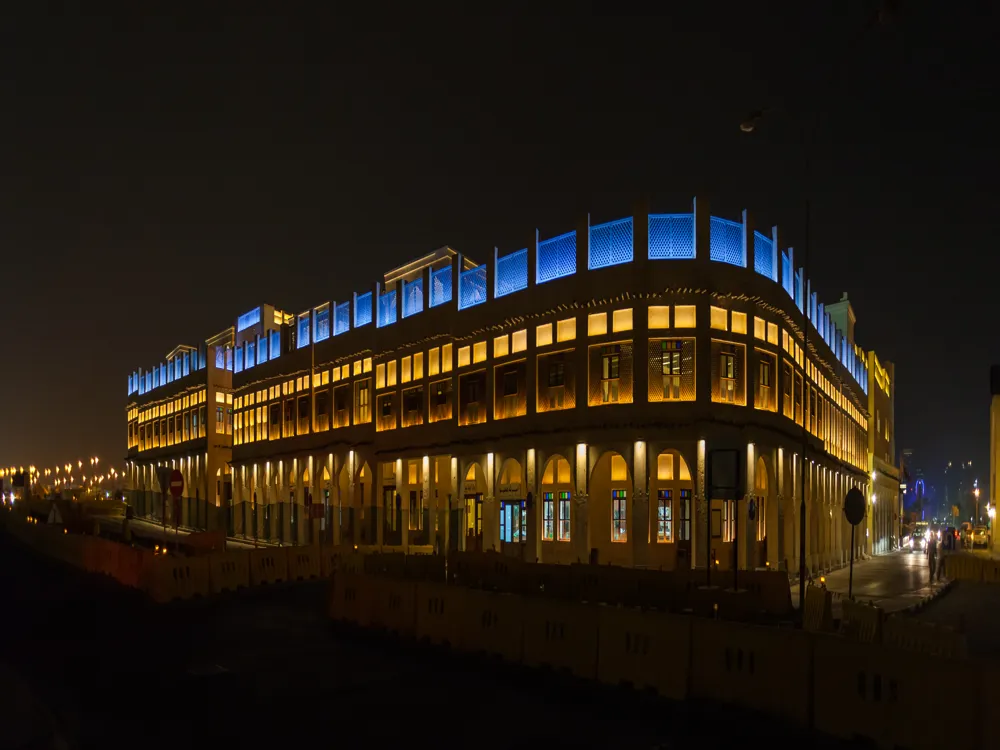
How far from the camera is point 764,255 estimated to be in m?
35.6

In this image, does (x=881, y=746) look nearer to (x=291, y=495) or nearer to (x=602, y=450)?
(x=602, y=450)

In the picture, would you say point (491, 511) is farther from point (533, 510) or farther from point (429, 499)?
point (429, 499)

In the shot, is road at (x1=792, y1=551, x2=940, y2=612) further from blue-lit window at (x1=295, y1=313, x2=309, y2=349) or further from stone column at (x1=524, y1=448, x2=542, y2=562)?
blue-lit window at (x1=295, y1=313, x2=309, y2=349)

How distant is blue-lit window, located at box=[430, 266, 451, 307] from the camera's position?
1826 inches

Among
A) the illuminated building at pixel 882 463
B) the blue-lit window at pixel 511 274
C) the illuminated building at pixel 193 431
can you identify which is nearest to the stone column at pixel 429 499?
the blue-lit window at pixel 511 274

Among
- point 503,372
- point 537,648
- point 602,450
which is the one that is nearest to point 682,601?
point 537,648

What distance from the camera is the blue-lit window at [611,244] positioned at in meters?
34.5

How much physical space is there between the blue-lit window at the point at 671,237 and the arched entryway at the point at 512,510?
37.7ft

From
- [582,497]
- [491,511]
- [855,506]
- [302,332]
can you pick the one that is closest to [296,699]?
[855,506]

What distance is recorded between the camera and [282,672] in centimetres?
1292

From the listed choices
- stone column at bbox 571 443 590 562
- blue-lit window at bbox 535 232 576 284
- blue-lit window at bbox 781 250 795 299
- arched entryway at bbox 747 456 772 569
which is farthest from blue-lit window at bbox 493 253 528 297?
arched entryway at bbox 747 456 772 569

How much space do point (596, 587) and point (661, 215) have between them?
731 inches

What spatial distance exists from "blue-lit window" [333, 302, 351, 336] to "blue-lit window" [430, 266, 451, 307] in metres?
11.0

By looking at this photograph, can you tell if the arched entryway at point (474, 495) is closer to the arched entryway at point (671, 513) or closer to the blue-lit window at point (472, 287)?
the blue-lit window at point (472, 287)
